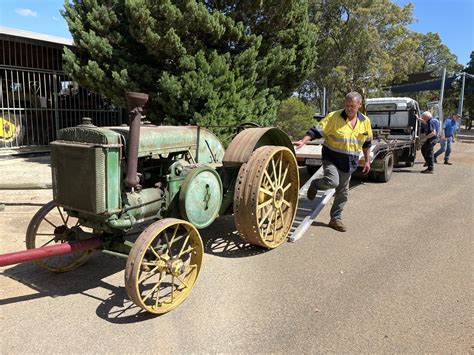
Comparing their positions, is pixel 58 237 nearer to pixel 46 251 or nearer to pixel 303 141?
pixel 46 251

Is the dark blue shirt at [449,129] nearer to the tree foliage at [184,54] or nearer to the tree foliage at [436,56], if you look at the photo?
the tree foliage at [184,54]

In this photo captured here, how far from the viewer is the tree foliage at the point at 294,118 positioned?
44.8ft

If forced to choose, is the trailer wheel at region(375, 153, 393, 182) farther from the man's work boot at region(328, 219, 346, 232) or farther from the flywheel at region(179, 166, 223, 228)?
the flywheel at region(179, 166, 223, 228)

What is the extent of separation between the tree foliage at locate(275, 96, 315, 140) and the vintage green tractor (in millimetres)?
8885

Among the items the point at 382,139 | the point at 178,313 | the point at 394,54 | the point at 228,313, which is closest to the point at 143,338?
the point at 178,313

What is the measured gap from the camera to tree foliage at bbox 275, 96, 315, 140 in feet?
44.8

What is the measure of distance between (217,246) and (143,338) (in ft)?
6.43

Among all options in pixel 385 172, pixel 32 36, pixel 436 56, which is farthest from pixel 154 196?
pixel 436 56

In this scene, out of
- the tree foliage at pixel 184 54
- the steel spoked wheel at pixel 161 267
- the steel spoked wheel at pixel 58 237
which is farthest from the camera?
the tree foliage at pixel 184 54

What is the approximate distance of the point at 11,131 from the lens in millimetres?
10727

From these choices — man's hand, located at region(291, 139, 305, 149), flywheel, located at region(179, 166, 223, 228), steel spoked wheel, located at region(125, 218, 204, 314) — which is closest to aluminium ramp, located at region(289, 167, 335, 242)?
man's hand, located at region(291, 139, 305, 149)

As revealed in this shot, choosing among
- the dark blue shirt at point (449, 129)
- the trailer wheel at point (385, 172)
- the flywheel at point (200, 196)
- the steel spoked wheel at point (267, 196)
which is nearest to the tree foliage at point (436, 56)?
the dark blue shirt at point (449, 129)

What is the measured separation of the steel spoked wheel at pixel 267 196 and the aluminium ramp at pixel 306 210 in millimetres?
177

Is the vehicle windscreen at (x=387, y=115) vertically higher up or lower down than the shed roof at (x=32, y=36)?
lower down
